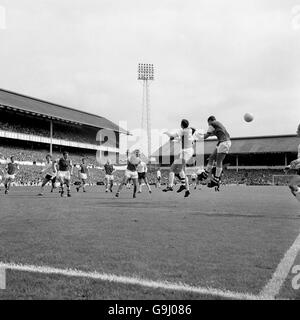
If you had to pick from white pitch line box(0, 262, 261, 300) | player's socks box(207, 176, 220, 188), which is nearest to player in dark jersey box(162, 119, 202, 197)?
player's socks box(207, 176, 220, 188)

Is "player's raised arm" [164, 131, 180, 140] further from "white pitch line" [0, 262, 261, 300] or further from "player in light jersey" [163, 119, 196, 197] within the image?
"white pitch line" [0, 262, 261, 300]

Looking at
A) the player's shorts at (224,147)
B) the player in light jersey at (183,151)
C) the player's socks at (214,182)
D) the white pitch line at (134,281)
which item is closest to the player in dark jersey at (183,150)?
the player in light jersey at (183,151)

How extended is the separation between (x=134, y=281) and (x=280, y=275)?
5.39 feet

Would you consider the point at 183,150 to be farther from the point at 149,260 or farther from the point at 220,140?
the point at 149,260

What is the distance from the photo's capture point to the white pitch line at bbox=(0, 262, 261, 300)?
12.5 feet

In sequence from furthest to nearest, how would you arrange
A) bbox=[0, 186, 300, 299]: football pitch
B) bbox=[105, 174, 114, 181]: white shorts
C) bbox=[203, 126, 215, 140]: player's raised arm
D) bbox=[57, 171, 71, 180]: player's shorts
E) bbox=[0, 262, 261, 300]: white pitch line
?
bbox=[105, 174, 114, 181]: white shorts
bbox=[57, 171, 71, 180]: player's shorts
bbox=[203, 126, 215, 140]: player's raised arm
bbox=[0, 186, 300, 299]: football pitch
bbox=[0, 262, 261, 300]: white pitch line

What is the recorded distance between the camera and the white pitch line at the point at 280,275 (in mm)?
3828

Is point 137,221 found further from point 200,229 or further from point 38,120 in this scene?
point 38,120

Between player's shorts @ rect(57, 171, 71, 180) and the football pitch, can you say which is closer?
the football pitch

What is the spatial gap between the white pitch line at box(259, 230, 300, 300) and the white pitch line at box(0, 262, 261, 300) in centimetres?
16

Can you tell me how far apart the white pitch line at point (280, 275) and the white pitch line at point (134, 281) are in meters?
0.16

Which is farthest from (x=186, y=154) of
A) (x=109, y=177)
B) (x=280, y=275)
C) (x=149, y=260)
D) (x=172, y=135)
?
(x=109, y=177)

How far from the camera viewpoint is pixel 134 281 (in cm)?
426
